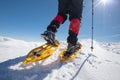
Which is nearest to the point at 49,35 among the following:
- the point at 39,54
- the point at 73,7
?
the point at 39,54

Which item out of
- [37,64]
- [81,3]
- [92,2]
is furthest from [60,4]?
[37,64]

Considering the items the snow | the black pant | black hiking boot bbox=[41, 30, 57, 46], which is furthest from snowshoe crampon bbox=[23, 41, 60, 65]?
the black pant

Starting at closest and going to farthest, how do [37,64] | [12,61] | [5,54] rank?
[37,64] < [12,61] < [5,54]

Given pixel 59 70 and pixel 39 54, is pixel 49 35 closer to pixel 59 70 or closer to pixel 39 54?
pixel 39 54

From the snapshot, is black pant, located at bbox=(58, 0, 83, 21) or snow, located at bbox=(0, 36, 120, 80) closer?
snow, located at bbox=(0, 36, 120, 80)

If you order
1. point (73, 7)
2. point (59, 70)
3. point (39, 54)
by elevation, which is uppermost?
point (73, 7)

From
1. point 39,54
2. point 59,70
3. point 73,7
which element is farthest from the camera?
point 73,7

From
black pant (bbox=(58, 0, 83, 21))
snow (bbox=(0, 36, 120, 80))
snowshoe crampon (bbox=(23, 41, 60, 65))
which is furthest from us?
black pant (bbox=(58, 0, 83, 21))

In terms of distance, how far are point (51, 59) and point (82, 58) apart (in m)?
1.25

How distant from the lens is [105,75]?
5.40 meters

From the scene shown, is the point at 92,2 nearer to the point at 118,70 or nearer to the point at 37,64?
the point at 118,70

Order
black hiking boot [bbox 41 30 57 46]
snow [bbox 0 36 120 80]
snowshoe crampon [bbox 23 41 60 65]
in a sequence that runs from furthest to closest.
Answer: black hiking boot [bbox 41 30 57 46] → snowshoe crampon [bbox 23 41 60 65] → snow [bbox 0 36 120 80]

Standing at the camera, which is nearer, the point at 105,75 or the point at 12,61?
the point at 105,75

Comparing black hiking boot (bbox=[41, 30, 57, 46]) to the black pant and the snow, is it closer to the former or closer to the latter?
the snow
